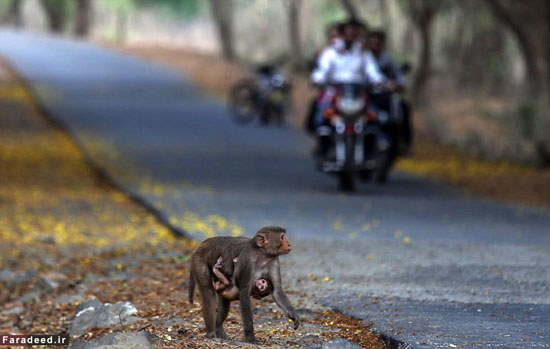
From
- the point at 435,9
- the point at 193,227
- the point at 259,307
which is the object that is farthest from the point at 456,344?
the point at 435,9

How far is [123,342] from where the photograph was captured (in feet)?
21.1

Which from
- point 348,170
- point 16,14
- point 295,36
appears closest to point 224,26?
point 295,36

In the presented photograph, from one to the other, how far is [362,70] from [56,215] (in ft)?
15.8

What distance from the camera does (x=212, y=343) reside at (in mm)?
6707

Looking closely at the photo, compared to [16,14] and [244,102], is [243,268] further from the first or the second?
[16,14]

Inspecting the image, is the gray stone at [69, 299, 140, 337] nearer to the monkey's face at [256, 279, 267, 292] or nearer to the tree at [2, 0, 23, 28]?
the monkey's face at [256, 279, 267, 292]

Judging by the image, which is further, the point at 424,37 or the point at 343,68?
the point at 424,37

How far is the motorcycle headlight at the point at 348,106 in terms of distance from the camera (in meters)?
17.3

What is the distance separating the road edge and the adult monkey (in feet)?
17.8

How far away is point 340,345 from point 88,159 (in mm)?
16846

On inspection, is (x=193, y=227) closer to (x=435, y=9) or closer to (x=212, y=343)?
(x=212, y=343)

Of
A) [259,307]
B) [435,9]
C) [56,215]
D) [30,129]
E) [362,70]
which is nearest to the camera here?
[259,307]

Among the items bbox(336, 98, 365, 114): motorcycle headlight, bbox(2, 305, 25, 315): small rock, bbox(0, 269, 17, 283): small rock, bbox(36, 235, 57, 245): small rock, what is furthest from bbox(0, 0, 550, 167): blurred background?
bbox(2, 305, 25, 315): small rock

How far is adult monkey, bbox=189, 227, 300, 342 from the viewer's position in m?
6.41
